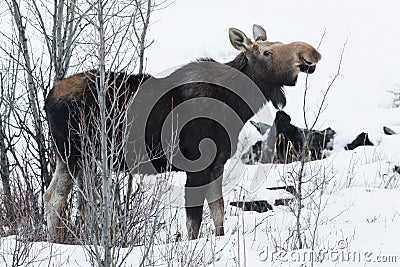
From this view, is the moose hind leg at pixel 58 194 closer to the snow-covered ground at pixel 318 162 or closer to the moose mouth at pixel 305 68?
the snow-covered ground at pixel 318 162

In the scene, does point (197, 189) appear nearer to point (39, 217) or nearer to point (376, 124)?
point (39, 217)

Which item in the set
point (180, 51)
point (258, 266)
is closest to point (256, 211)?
point (258, 266)

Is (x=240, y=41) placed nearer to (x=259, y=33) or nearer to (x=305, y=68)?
(x=259, y=33)

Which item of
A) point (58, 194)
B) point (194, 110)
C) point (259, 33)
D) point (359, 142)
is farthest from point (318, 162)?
point (58, 194)

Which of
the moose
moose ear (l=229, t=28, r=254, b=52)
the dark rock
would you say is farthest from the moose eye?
the dark rock

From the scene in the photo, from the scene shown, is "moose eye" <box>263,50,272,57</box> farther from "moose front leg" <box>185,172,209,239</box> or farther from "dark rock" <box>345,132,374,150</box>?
"dark rock" <box>345,132,374,150</box>

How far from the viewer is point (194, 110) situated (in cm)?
667

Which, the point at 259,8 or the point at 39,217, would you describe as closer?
the point at 39,217

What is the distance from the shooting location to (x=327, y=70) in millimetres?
17906

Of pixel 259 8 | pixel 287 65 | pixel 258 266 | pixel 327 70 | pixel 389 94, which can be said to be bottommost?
pixel 258 266

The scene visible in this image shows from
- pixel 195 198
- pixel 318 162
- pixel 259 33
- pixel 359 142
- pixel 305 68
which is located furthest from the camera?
pixel 359 142

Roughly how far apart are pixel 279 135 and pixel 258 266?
7143 millimetres

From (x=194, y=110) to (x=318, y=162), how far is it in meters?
5.21

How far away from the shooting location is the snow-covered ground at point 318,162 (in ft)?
16.5
